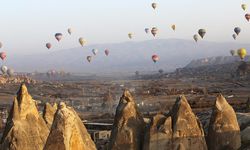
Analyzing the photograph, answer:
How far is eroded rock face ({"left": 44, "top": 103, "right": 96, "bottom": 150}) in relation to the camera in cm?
1394

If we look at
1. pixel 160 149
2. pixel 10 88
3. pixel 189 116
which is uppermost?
pixel 10 88

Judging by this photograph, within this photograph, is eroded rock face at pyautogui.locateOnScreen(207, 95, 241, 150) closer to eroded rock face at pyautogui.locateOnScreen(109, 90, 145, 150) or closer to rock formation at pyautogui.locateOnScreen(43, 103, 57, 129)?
eroded rock face at pyautogui.locateOnScreen(109, 90, 145, 150)

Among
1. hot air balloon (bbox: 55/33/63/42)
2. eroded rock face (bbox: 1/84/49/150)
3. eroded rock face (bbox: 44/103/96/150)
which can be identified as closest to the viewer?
eroded rock face (bbox: 44/103/96/150)

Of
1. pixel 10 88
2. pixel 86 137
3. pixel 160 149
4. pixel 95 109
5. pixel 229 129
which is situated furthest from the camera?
pixel 10 88

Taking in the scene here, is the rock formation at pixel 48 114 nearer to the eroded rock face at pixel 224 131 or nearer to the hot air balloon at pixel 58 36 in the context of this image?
the eroded rock face at pixel 224 131

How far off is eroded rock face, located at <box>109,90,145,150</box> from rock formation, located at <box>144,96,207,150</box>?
44cm

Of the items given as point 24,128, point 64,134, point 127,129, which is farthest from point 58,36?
point 64,134

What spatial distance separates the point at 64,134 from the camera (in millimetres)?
14047

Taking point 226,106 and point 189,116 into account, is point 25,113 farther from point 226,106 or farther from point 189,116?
point 226,106

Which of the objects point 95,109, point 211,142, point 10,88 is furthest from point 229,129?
point 10,88

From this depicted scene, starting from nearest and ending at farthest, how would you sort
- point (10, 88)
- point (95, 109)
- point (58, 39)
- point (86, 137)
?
point (86, 137) → point (95, 109) → point (58, 39) → point (10, 88)

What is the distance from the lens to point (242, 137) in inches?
816

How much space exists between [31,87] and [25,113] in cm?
12379

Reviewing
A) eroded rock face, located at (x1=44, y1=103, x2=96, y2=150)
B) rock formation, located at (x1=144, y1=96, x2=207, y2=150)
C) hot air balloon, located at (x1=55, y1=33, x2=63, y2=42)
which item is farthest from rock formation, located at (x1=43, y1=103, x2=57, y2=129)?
hot air balloon, located at (x1=55, y1=33, x2=63, y2=42)
